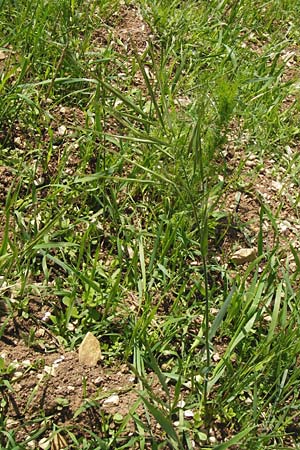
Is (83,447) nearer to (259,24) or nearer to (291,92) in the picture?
(291,92)

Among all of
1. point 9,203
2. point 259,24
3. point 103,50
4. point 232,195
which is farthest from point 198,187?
point 259,24

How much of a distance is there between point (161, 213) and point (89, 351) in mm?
655

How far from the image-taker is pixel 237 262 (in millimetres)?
2510

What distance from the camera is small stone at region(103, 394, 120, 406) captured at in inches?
80.1

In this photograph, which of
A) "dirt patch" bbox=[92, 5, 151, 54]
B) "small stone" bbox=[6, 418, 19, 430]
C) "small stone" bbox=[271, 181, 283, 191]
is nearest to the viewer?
"small stone" bbox=[6, 418, 19, 430]

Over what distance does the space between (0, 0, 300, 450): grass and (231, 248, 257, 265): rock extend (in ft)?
0.09

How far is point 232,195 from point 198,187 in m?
0.29

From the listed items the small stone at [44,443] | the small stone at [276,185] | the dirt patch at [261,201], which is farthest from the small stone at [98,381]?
the small stone at [276,185]

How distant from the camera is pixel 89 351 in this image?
2.11 m

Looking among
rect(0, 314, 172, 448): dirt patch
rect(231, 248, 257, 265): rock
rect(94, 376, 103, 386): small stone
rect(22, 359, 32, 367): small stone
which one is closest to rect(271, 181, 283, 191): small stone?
rect(231, 248, 257, 265): rock

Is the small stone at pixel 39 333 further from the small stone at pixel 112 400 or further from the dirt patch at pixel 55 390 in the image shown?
the small stone at pixel 112 400

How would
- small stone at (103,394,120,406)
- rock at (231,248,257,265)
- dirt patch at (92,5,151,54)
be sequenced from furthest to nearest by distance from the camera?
dirt patch at (92,5,151,54) < rock at (231,248,257,265) < small stone at (103,394,120,406)

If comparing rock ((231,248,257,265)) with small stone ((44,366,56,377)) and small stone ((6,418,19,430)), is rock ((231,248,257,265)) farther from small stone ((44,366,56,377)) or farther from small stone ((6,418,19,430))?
small stone ((6,418,19,430))

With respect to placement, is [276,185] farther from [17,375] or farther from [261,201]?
[17,375]
